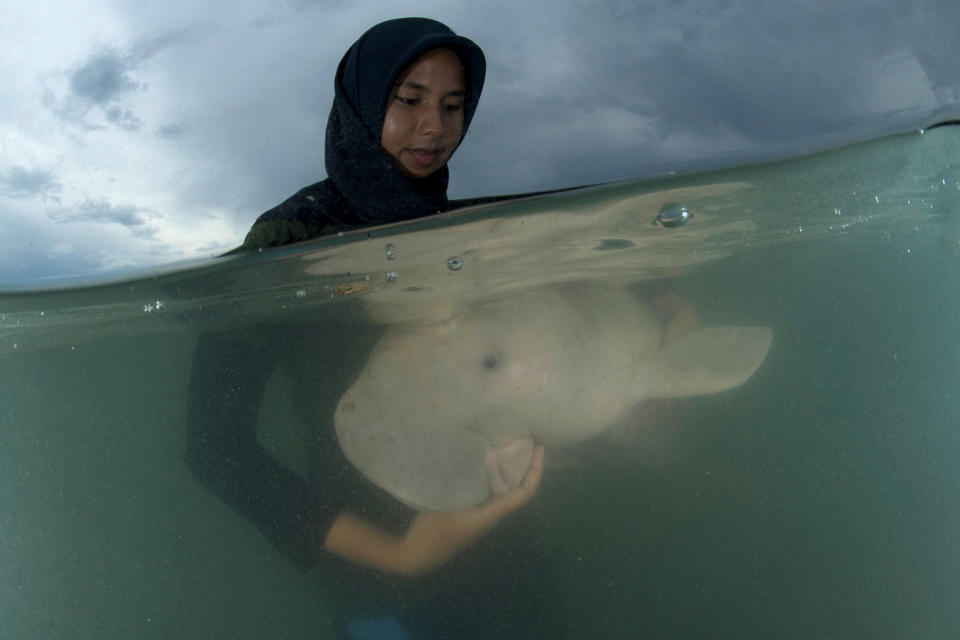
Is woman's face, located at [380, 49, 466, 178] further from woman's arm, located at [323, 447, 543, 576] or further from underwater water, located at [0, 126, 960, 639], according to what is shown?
woman's arm, located at [323, 447, 543, 576]

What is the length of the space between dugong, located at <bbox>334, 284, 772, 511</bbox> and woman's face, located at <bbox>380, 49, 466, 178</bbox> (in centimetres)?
55

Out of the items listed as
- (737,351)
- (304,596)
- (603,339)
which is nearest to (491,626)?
(304,596)

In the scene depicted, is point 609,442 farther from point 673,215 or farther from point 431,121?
point 431,121

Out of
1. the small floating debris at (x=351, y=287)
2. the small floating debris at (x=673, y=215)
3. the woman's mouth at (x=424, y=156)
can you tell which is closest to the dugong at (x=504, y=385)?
the small floating debris at (x=351, y=287)

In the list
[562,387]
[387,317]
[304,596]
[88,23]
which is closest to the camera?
[88,23]

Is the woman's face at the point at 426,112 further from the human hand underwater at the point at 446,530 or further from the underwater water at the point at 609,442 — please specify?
the human hand underwater at the point at 446,530

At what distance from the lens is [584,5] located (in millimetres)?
1808

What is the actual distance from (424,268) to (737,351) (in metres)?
1.01

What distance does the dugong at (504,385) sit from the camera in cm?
177

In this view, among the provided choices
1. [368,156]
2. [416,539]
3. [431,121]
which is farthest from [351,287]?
[416,539]

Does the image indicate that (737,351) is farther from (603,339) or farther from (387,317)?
(387,317)

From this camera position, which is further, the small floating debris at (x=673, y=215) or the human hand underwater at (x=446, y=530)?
the small floating debris at (x=673, y=215)

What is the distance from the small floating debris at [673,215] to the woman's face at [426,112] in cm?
79

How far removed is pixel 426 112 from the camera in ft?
5.45
